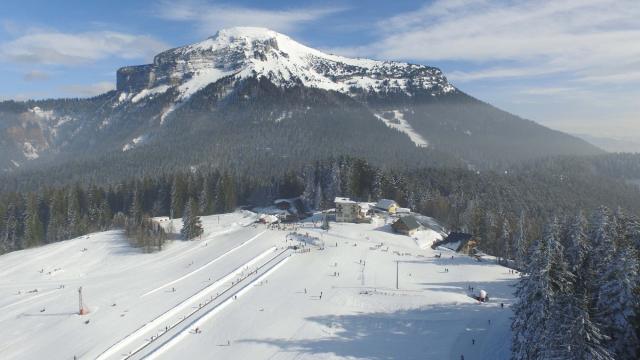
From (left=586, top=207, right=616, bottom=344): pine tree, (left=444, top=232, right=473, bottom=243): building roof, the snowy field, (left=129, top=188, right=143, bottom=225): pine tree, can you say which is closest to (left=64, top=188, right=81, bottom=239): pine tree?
(left=129, top=188, right=143, bottom=225): pine tree

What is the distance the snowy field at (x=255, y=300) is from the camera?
36.8 m

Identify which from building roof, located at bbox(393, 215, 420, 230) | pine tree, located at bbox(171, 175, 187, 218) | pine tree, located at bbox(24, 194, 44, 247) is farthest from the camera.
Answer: pine tree, located at bbox(171, 175, 187, 218)

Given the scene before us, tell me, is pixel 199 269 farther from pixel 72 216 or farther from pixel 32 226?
pixel 32 226

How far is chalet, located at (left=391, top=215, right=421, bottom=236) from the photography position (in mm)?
78562

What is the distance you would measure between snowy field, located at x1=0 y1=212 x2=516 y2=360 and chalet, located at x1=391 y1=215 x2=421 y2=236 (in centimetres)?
254

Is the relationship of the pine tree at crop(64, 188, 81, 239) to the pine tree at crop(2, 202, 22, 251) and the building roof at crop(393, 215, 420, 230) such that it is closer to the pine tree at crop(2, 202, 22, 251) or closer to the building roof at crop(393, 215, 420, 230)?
the pine tree at crop(2, 202, 22, 251)

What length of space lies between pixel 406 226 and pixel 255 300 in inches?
1450

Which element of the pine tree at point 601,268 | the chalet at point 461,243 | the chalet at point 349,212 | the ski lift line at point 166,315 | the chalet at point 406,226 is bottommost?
the ski lift line at point 166,315

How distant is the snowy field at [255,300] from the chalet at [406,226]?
8.34 feet

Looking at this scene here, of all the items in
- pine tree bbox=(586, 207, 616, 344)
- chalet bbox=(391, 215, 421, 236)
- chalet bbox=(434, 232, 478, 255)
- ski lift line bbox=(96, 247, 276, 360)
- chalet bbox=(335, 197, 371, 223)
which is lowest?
ski lift line bbox=(96, 247, 276, 360)

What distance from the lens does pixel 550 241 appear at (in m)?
27.2

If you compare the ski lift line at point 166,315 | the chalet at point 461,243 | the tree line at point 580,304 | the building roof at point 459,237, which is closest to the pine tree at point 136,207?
the ski lift line at point 166,315

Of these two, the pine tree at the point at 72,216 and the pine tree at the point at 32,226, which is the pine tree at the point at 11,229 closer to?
the pine tree at the point at 32,226

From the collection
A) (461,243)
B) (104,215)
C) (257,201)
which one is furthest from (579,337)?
(257,201)
